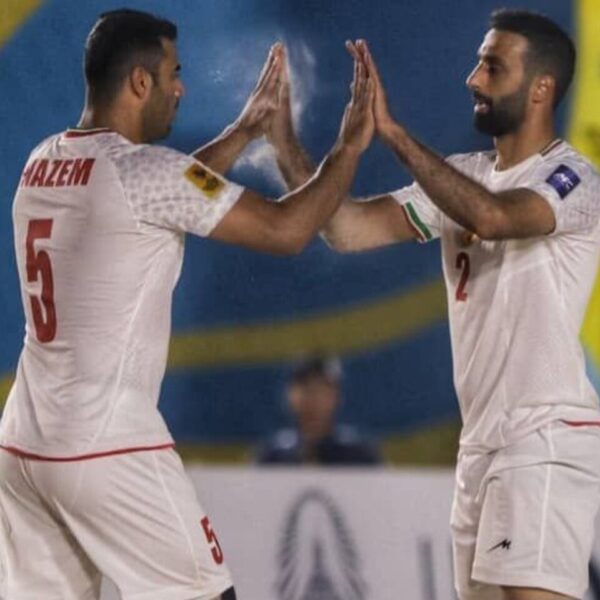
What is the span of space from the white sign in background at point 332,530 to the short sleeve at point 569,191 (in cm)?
→ 109

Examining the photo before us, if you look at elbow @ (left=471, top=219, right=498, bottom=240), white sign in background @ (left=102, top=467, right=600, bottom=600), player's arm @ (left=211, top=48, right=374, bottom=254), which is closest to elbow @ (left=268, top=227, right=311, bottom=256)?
player's arm @ (left=211, top=48, right=374, bottom=254)

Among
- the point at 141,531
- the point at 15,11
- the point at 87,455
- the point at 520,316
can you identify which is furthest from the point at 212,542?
the point at 15,11

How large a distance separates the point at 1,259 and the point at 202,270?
1.74ft

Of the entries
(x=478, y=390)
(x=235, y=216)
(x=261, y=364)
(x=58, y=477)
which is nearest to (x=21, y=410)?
(x=58, y=477)

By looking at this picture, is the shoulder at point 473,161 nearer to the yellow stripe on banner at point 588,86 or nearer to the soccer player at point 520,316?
the soccer player at point 520,316

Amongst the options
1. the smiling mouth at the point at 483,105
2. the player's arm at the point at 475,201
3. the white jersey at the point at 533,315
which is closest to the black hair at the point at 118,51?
the player's arm at the point at 475,201

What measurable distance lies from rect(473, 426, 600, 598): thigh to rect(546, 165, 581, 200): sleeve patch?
46 centimetres

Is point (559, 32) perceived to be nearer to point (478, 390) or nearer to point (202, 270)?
point (478, 390)

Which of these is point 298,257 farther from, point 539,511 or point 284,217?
point 539,511

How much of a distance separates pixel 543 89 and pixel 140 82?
→ 2.72 ft

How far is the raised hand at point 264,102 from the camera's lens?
4.29 meters

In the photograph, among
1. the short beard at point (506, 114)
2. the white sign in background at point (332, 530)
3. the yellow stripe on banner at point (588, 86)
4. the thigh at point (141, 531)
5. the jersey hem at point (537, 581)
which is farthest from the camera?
the white sign in background at point (332, 530)

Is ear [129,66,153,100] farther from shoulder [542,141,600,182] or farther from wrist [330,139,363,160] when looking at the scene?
shoulder [542,141,600,182]

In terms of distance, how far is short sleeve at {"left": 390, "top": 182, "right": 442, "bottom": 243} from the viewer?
169 inches
